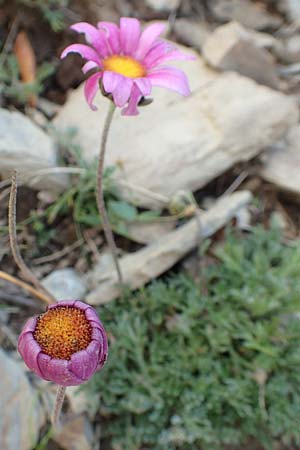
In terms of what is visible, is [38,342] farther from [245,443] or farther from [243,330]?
[245,443]

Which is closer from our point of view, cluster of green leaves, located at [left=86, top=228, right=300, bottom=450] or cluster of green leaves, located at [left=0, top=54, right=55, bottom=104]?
cluster of green leaves, located at [left=86, top=228, right=300, bottom=450]

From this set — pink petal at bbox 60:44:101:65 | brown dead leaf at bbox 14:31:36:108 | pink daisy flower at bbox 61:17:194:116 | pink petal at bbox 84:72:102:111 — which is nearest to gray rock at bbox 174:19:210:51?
brown dead leaf at bbox 14:31:36:108

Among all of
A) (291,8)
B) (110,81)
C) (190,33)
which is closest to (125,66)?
(110,81)

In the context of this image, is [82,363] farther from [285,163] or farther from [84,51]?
[285,163]

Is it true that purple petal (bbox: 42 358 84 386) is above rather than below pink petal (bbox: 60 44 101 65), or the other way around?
below

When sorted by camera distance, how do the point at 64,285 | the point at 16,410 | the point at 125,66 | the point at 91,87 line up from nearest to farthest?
the point at 91,87 < the point at 125,66 < the point at 16,410 < the point at 64,285

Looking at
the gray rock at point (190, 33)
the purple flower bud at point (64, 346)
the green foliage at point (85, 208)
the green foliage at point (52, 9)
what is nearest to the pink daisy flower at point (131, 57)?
the green foliage at point (85, 208)

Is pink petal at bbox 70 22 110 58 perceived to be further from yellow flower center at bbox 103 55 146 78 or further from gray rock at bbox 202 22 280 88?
gray rock at bbox 202 22 280 88
